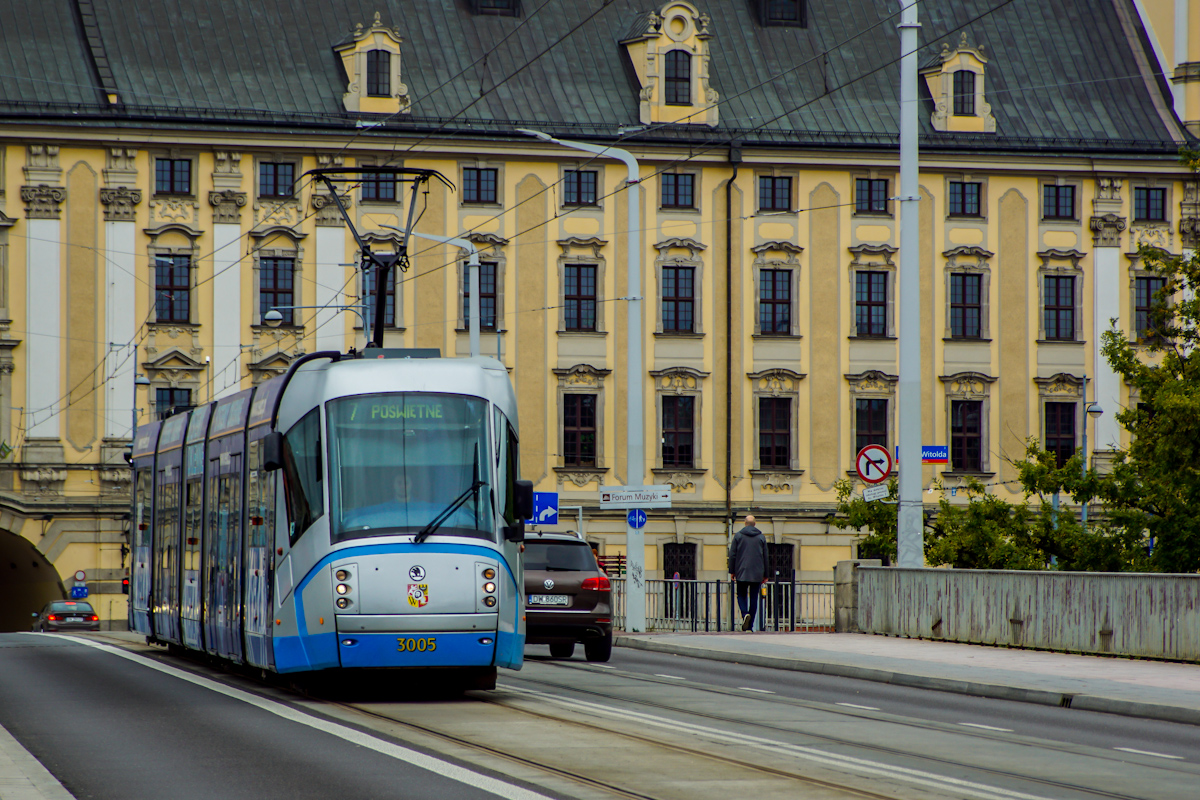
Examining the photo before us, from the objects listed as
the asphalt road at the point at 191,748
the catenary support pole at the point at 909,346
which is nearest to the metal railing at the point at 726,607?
the catenary support pole at the point at 909,346

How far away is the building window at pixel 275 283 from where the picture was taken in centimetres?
4991

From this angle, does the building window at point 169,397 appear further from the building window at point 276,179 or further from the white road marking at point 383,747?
the white road marking at point 383,747

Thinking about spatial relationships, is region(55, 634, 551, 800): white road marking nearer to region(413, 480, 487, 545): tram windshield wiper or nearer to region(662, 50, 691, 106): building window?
region(413, 480, 487, 545): tram windshield wiper

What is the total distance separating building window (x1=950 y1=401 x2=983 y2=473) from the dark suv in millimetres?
31517

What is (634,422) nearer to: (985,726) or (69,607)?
(985,726)

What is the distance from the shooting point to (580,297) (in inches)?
2019

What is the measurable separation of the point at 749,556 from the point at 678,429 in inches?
923

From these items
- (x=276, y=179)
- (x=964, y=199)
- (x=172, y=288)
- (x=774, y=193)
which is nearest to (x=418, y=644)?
(x=172, y=288)

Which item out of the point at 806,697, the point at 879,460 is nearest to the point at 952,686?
the point at 806,697

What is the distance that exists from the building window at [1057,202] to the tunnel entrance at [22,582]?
29.7 metres

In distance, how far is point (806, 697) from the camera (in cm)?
1677

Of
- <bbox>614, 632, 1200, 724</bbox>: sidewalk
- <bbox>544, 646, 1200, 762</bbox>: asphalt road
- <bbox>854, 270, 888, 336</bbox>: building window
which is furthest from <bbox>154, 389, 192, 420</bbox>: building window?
<bbox>544, 646, 1200, 762</bbox>: asphalt road

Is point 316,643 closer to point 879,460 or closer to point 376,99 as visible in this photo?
point 879,460

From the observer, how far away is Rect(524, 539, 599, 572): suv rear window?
74.9 feet
